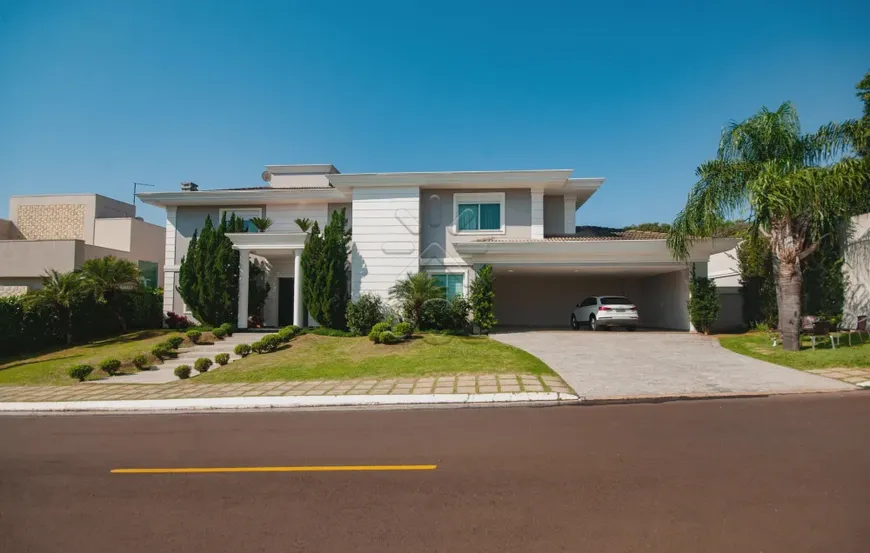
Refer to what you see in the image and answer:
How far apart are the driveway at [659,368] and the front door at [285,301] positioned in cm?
1032

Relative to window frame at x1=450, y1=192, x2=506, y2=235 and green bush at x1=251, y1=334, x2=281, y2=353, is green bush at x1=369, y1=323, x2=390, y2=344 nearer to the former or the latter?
green bush at x1=251, y1=334, x2=281, y2=353

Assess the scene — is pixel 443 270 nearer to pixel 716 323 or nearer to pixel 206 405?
pixel 716 323

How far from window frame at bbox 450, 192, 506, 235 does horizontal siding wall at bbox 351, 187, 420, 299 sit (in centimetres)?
155

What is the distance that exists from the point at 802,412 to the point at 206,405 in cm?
1028

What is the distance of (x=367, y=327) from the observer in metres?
19.9

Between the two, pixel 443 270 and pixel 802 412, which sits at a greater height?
pixel 443 270

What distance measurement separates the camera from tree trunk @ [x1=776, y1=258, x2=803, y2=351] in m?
14.0

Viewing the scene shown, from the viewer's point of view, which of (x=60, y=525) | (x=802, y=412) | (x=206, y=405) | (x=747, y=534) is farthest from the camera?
(x=206, y=405)

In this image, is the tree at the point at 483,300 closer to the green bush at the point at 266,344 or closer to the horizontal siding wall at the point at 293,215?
the green bush at the point at 266,344

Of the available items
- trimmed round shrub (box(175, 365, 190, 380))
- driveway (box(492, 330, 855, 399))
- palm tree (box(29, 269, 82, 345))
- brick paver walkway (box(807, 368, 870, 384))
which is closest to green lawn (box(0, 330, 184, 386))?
→ palm tree (box(29, 269, 82, 345))

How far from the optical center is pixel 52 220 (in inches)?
1399

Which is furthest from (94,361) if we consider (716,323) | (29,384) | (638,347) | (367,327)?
(716,323)

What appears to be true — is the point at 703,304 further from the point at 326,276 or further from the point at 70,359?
the point at 70,359

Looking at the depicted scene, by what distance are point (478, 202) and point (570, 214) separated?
13.1ft
